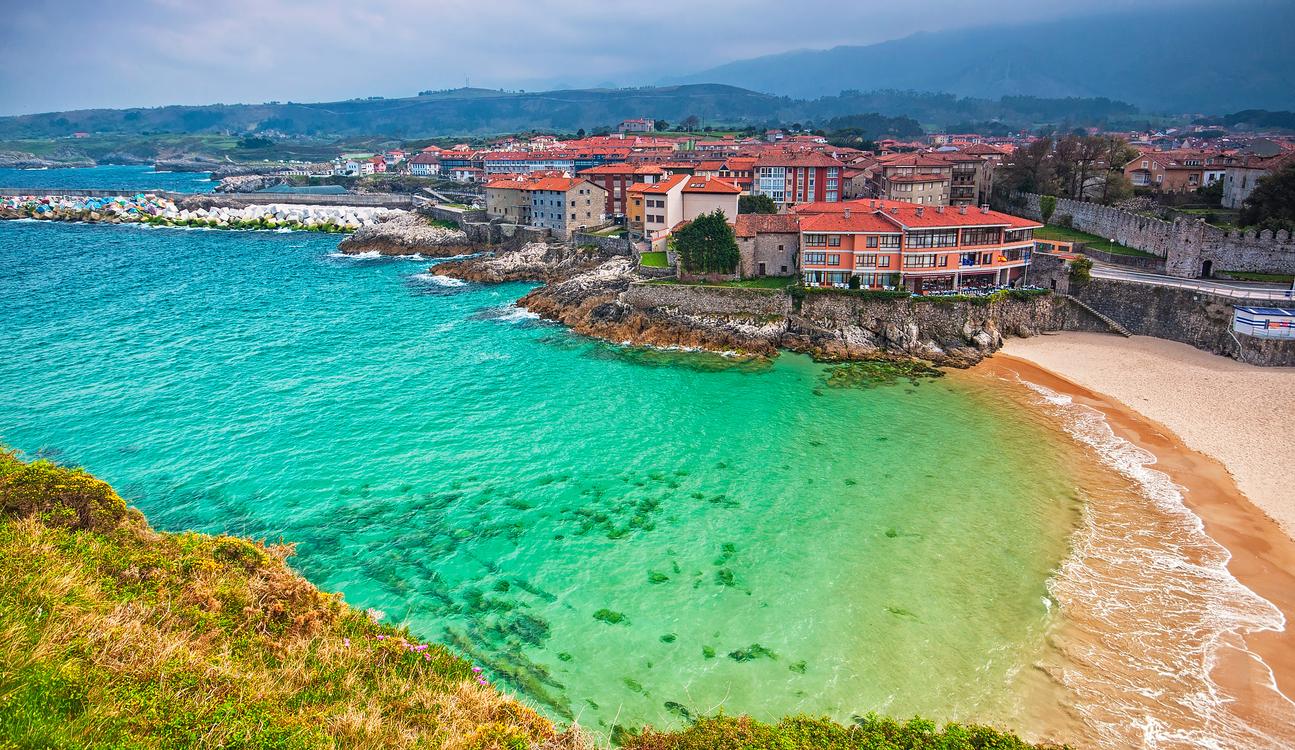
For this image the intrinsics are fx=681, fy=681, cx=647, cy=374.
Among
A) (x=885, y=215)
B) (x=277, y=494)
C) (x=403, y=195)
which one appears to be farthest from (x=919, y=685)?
(x=403, y=195)

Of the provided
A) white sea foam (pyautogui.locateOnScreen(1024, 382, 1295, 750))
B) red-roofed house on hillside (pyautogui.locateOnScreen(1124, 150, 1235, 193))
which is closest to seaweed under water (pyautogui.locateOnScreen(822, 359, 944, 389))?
white sea foam (pyautogui.locateOnScreen(1024, 382, 1295, 750))

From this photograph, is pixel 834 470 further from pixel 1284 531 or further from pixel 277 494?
pixel 277 494

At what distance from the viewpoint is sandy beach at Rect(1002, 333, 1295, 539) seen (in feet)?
77.2

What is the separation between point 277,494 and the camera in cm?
2334

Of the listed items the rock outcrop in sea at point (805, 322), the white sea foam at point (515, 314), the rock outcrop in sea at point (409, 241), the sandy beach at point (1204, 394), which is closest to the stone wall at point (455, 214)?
the rock outcrop in sea at point (409, 241)

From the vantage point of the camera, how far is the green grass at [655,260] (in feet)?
153

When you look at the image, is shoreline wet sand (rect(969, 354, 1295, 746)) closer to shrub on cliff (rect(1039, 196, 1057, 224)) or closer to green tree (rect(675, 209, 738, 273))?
green tree (rect(675, 209, 738, 273))

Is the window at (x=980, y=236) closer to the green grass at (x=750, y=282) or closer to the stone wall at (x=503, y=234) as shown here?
the green grass at (x=750, y=282)

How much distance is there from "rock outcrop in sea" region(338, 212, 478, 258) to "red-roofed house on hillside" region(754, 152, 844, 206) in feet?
96.5

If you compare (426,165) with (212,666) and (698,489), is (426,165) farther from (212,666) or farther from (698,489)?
(212,666)

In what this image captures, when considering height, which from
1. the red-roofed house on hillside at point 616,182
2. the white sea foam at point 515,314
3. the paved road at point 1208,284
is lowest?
the white sea foam at point 515,314

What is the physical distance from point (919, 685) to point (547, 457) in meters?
15.0

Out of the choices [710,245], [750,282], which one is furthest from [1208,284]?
[710,245]

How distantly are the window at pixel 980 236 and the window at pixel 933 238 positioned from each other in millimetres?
795
